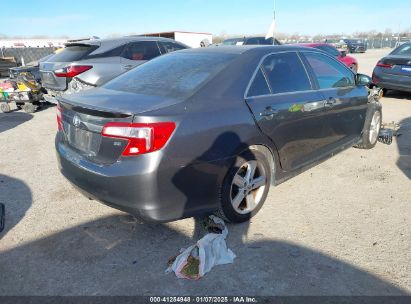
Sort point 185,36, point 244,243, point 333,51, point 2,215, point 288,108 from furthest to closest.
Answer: point 185,36 < point 333,51 < point 288,108 < point 2,215 < point 244,243

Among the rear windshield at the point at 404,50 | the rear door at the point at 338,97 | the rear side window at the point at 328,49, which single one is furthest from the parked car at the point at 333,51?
the rear door at the point at 338,97

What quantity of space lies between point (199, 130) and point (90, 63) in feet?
17.1

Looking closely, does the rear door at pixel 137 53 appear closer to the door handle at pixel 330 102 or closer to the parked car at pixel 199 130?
the parked car at pixel 199 130

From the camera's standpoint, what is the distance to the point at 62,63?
7098 millimetres

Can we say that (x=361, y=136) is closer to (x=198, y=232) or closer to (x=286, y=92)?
(x=286, y=92)

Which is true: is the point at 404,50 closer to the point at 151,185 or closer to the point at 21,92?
the point at 151,185

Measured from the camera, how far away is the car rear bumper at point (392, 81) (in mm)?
9281

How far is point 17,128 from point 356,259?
7143mm

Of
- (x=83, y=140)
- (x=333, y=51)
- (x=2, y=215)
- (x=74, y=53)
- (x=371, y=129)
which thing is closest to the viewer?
(x=83, y=140)

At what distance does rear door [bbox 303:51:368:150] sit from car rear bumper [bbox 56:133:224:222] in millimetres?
1944

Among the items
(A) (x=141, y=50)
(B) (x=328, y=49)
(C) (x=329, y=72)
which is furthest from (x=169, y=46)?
(B) (x=328, y=49)

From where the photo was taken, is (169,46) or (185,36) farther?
(185,36)

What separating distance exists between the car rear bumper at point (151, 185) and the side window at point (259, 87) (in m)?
0.80

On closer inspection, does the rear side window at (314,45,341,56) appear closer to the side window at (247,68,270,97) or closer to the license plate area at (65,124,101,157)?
the side window at (247,68,270,97)
